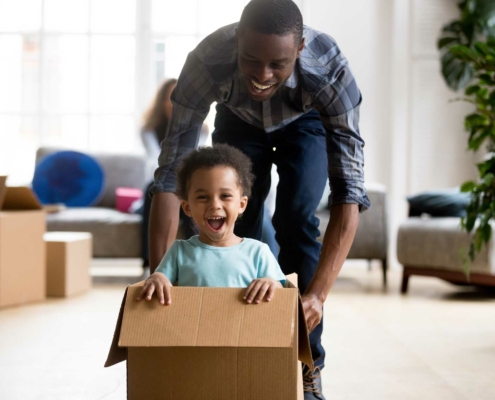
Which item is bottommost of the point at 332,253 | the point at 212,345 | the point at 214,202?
the point at 212,345

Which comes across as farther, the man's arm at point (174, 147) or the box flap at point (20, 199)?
the box flap at point (20, 199)

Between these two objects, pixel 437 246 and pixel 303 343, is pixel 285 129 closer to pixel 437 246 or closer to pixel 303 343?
pixel 303 343

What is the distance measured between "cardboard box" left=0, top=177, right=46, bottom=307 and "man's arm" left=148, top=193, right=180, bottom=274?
5.92 ft

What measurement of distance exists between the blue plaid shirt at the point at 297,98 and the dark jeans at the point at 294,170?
0.37 ft

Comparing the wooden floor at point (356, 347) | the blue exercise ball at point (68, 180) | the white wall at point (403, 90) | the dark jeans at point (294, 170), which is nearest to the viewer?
the dark jeans at point (294, 170)

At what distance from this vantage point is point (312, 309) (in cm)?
152

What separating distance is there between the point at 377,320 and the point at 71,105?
3.29 meters

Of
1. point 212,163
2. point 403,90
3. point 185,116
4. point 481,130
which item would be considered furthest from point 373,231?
point 212,163

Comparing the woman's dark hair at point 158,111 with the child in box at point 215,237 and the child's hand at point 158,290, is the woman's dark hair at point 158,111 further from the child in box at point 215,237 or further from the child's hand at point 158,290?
the child's hand at point 158,290

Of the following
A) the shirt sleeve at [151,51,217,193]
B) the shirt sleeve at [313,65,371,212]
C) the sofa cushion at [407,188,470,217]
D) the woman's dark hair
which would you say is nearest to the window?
the woman's dark hair

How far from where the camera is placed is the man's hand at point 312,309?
4.93 feet

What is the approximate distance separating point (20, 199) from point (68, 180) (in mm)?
1197

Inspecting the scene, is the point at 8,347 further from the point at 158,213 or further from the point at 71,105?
the point at 71,105

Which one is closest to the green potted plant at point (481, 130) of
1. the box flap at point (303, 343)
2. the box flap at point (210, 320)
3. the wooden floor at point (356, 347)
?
the wooden floor at point (356, 347)
